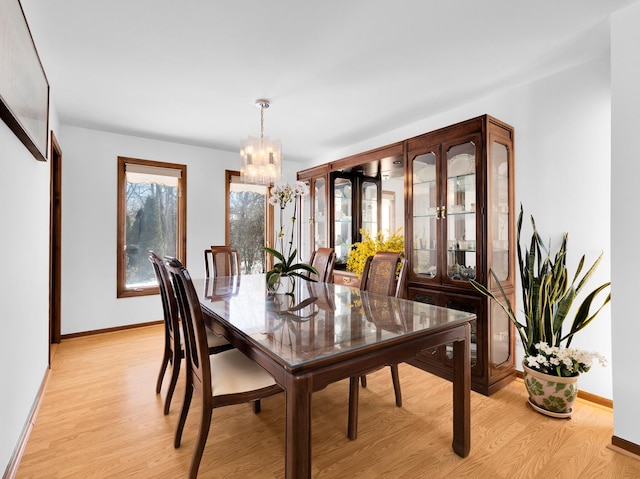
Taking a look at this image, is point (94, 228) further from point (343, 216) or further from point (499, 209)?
point (499, 209)

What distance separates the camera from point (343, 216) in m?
4.15

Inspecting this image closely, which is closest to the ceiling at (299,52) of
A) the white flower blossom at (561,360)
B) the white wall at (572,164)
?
the white wall at (572,164)

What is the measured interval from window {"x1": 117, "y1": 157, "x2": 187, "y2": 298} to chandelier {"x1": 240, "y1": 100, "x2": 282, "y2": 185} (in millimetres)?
2036

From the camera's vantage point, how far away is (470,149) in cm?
263

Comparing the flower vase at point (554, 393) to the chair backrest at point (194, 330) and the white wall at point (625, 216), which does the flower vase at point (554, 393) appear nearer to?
the white wall at point (625, 216)

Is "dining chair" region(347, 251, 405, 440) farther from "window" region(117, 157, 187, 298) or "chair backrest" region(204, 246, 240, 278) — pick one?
"window" region(117, 157, 187, 298)

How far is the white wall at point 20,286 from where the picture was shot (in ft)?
5.21

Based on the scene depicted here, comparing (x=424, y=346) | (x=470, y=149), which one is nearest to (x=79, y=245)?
(x=424, y=346)

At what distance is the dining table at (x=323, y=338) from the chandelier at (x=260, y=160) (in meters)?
1.14

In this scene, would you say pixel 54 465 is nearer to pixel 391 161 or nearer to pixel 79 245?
pixel 79 245

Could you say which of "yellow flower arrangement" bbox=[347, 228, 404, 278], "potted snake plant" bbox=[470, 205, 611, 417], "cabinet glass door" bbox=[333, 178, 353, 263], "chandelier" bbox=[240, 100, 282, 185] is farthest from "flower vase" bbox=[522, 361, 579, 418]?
"chandelier" bbox=[240, 100, 282, 185]

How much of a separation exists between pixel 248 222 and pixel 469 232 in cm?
352

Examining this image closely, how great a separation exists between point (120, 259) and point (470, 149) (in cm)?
420

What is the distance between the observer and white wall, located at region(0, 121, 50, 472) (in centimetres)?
159
